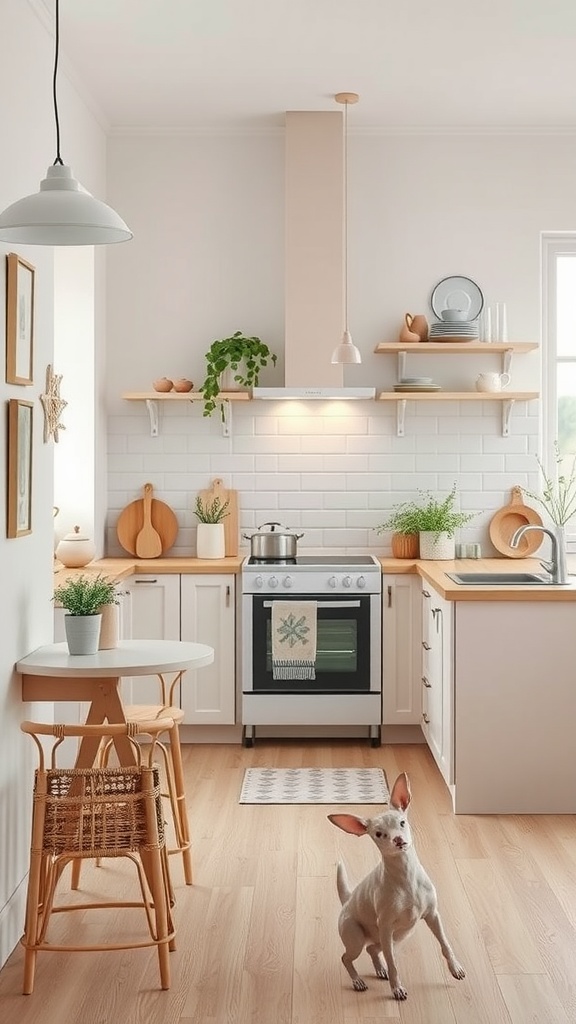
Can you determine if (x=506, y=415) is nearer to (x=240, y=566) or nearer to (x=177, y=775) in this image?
(x=240, y=566)

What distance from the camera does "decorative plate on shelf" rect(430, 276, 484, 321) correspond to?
6.09 m

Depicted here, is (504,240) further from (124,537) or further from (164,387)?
(124,537)

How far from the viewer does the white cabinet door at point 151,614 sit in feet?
18.7

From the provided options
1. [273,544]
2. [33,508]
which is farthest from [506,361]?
[33,508]

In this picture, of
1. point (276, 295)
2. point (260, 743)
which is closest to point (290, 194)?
point (276, 295)

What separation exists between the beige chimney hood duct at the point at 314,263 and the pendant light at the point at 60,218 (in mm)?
2733

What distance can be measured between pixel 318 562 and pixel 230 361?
1.14 metres

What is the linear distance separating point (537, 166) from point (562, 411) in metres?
1.30

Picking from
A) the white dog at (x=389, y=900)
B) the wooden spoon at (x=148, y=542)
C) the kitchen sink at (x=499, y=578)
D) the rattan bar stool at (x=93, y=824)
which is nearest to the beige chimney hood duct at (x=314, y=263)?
the wooden spoon at (x=148, y=542)

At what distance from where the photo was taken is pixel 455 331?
19.3ft

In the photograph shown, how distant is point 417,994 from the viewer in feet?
10.0

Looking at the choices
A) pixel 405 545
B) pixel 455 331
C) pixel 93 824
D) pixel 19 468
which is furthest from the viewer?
pixel 405 545

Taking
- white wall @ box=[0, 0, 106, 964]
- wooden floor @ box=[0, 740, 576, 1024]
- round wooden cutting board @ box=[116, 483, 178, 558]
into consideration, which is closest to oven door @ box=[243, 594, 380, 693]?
round wooden cutting board @ box=[116, 483, 178, 558]

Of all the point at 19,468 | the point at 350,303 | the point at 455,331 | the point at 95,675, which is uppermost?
the point at 350,303
